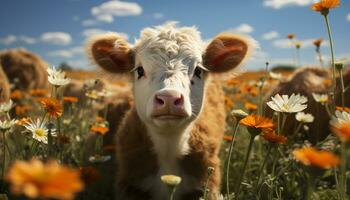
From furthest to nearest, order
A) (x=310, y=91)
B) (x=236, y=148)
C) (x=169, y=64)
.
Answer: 1. (x=310, y=91)
2. (x=236, y=148)
3. (x=169, y=64)

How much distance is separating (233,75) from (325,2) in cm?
149

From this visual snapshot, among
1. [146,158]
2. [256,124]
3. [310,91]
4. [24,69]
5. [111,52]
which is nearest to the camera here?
[256,124]

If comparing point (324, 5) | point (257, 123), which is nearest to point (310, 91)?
point (324, 5)

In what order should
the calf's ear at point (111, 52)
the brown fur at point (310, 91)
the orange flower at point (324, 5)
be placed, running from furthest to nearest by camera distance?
the brown fur at point (310, 91) → the calf's ear at point (111, 52) → the orange flower at point (324, 5)

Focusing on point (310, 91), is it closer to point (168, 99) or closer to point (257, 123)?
point (168, 99)

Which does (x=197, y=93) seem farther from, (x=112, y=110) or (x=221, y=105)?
(x=112, y=110)

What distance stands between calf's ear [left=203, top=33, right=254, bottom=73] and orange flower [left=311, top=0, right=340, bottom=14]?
97cm

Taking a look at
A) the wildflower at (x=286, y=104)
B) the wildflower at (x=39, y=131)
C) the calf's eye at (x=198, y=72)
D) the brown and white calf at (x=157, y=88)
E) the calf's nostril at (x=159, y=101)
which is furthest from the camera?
the calf's eye at (x=198, y=72)

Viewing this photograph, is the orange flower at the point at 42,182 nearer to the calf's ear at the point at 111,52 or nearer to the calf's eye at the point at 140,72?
the calf's eye at the point at 140,72

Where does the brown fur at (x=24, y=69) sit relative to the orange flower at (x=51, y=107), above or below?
above

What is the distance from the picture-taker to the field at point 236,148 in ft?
3.53

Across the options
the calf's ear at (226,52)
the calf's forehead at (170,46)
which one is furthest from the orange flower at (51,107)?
the calf's ear at (226,52)

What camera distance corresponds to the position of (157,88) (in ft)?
10.5

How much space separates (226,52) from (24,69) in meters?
9.38
